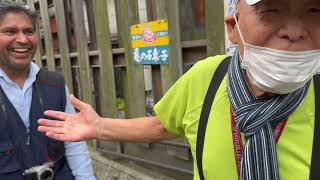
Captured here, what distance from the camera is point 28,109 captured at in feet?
8.12

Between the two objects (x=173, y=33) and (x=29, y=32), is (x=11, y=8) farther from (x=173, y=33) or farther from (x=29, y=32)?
(x=173, y=33)

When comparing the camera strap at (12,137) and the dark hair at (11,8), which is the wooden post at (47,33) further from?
the camera strap at (12,137)

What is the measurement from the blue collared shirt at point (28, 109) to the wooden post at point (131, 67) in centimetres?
237

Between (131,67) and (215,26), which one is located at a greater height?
(215,26)

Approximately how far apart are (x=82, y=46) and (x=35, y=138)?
4.14m

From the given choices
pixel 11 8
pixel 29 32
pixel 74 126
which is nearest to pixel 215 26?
pixel 29 32

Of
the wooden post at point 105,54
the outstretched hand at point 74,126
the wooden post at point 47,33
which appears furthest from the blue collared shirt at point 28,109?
the wooden post at point 47,33

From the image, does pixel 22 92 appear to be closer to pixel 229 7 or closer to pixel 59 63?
pixel 229 7

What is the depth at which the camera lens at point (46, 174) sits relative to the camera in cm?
241

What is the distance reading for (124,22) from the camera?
511 centimetres

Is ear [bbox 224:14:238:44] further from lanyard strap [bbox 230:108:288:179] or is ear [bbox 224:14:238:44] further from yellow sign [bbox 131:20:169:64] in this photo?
yellow sign [bbox 131:20:169:64]

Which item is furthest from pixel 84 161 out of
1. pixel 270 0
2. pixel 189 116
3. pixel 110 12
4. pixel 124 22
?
pixel 110 12

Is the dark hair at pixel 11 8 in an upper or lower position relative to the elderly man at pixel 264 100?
upper

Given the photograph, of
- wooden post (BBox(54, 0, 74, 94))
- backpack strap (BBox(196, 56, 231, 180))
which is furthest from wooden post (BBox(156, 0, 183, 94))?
wooden post (BBox(54, 0, 74, 94))
